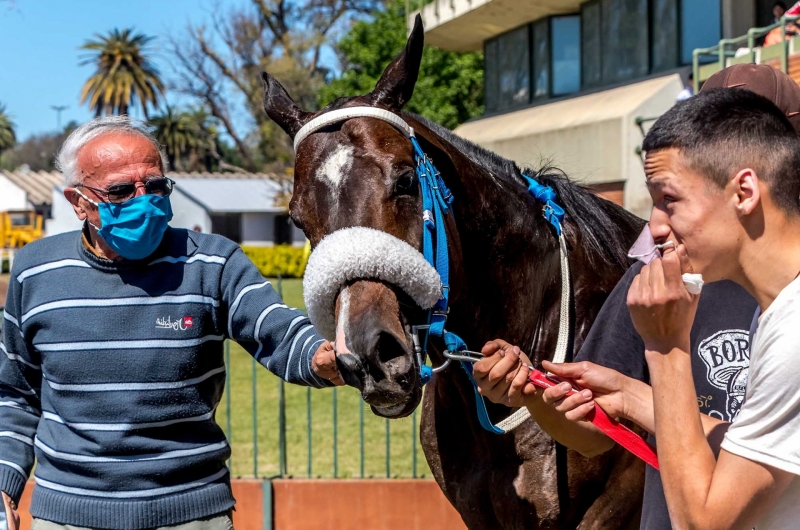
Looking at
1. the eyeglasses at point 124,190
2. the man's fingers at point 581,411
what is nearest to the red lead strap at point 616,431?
the man's fingers at point 581,411

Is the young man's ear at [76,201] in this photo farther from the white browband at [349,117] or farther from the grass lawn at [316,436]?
the grass lawn at [316,436]

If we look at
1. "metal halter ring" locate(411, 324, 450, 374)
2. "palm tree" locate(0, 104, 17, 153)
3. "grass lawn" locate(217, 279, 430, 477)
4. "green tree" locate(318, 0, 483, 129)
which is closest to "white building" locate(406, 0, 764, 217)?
"green tree" locate(318, 0, 483, 129)

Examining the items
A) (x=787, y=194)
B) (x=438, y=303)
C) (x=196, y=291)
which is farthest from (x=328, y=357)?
(x=787, y=194)

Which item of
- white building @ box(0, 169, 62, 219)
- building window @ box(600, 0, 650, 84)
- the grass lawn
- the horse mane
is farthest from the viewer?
white building @ box(0, 169, 62, 219)

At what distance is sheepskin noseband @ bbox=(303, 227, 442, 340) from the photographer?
7.47ft

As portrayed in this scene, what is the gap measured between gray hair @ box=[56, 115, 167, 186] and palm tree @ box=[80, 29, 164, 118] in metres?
59.3

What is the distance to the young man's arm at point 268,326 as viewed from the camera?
281 cm

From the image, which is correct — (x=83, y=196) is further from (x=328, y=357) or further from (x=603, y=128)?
(x=603, y=128)

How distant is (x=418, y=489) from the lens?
6.05m

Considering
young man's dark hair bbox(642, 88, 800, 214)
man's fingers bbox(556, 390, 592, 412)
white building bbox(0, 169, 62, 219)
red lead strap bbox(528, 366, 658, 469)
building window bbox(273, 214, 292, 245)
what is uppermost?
white building bbox(0, 169, 62, 219)

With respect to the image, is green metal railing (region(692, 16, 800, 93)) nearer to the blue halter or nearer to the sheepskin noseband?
the blue halter

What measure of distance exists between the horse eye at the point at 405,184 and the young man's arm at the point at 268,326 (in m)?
0.56

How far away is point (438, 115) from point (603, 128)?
12.3 metres

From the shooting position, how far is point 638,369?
2271mm
